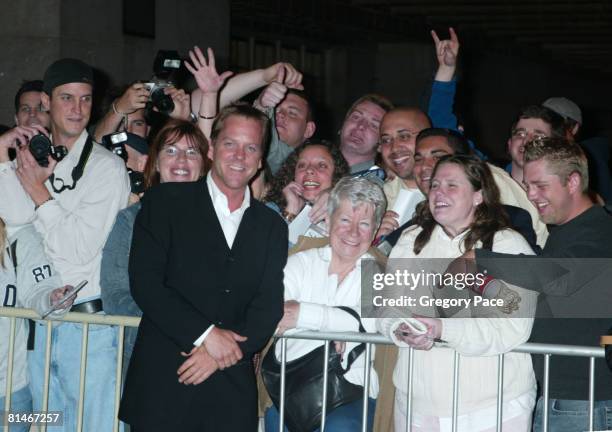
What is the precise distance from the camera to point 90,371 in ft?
13.5

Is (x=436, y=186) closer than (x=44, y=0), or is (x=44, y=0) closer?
(x=436, y=186)

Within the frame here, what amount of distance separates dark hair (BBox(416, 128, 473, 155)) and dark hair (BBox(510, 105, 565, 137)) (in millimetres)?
689

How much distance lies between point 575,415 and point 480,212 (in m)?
0.89

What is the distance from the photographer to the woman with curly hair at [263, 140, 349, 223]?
460 cm

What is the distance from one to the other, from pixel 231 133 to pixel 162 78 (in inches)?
56.9

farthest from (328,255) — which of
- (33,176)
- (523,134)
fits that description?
(523,134)

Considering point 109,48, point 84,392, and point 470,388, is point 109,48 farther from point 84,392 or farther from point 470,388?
point 470,388

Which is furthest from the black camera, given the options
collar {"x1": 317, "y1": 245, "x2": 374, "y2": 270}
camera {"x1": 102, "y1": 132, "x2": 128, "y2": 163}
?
collar {"x1": 317, "y1": 245, "x2": 374, "y2": 270}

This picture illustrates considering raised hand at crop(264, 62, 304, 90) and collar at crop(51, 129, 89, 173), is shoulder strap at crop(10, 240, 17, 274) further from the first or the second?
raised hand at crop(264, 62, 304, 90)

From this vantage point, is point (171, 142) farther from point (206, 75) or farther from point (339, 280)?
point (339, 280)

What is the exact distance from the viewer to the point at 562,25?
48.6 feet

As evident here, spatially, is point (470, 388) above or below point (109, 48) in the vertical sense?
below

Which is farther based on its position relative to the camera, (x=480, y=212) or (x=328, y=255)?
(x=328, y=255)

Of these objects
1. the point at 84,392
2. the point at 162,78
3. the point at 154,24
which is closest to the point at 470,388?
the point at 84,392
